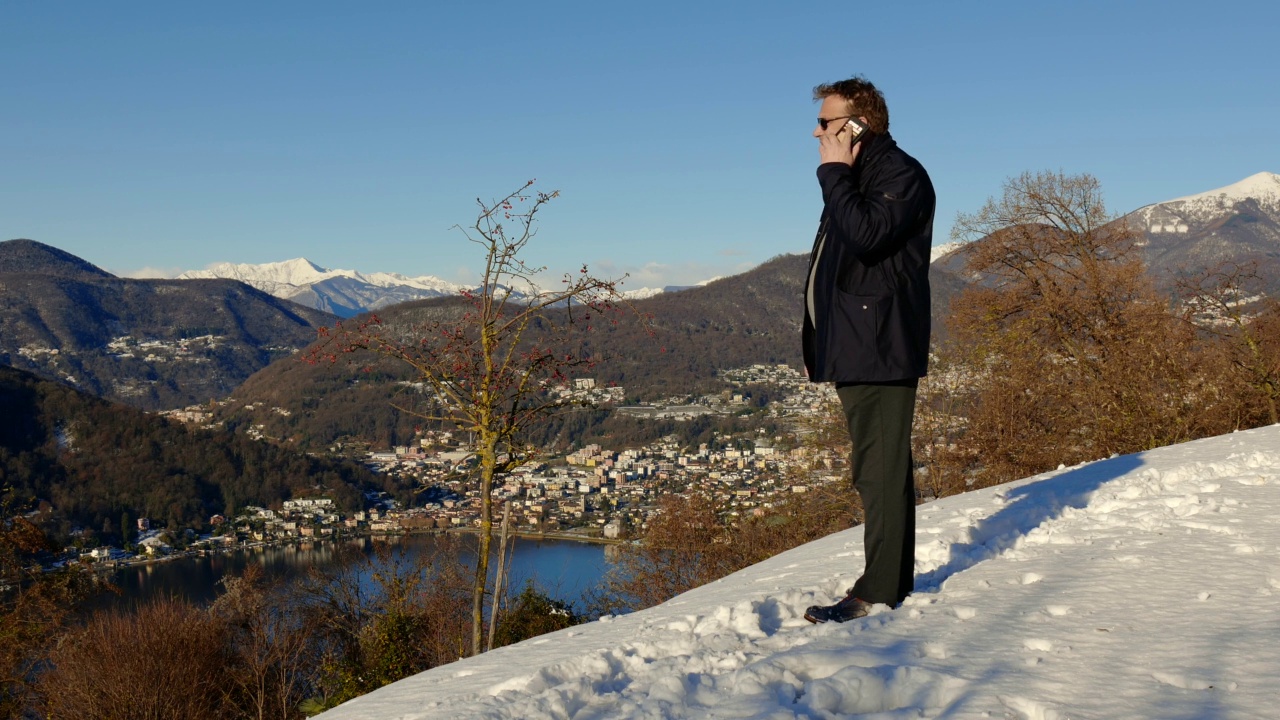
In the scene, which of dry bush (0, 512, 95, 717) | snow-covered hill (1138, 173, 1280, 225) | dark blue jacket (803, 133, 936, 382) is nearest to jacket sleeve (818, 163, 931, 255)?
dark blue jacket (803, 133, 936, 382)

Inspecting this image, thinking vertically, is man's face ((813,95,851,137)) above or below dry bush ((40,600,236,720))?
above

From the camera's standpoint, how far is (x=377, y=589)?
1975 cm

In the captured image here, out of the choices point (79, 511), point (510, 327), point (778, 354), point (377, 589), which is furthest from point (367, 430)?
point (510, 327)

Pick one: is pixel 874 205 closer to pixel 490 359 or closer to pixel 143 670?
pixel 490 359

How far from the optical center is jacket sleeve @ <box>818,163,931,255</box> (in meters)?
3.10

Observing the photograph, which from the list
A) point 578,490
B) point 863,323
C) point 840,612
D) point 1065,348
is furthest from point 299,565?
point 863,323

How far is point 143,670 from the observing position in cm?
1445

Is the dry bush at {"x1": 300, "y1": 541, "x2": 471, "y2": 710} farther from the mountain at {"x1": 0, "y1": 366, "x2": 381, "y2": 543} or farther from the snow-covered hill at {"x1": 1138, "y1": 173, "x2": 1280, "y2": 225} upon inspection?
the snow-covered hill at {"x1": 1138, "y1": 173, "x2": 1280, "y2": 225}

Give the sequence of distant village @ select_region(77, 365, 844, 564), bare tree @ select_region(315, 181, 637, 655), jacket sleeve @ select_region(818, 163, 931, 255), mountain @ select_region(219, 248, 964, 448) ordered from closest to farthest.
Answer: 1. jacket sleeve @ select_region(818, 163, 931, 255)
2. bare tree @ select_region(315, 181, 637, 655)
3. distant village @ select_region(77, 365, 844, 564)
4. mountain @ select_region(219, 248, 964, 448)

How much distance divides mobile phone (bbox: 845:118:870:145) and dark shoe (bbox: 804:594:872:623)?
5.48 ft

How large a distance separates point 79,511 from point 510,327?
47815 millimetres

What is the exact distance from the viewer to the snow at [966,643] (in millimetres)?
2215

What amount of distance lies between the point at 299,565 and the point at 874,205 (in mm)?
34949

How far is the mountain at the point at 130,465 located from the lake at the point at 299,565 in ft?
24.0
